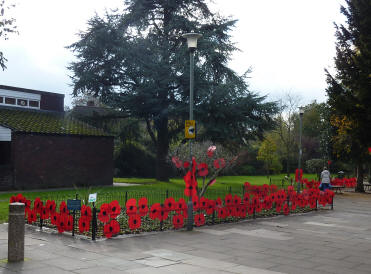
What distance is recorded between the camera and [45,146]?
994 inches

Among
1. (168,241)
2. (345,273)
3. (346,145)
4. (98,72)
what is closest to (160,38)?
(98,72)

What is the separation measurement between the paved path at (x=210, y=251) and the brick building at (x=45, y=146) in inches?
526

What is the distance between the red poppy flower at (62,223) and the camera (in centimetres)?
1075

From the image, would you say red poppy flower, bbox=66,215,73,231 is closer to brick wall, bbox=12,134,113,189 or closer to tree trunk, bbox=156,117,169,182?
brick wall, bbox=12,134,113,189

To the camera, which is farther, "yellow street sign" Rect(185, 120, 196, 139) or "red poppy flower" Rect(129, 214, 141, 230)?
"yellow street sign" Rect(185, 120, 196, 139)

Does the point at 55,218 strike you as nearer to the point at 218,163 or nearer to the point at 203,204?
the point at 203,204

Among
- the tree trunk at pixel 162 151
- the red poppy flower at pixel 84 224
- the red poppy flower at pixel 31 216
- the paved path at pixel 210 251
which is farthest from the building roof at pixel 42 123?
the red poppy flower at pixel 84 224

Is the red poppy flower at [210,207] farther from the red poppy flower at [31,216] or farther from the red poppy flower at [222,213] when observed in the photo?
the red poppy flower at [31,216]

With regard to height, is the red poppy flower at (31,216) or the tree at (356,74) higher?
the tree at (356,74)

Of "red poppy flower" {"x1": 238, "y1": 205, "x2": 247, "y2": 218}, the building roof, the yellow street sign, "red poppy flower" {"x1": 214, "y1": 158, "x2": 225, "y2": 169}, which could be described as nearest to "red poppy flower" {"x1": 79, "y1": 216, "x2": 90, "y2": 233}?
the yellow street sign

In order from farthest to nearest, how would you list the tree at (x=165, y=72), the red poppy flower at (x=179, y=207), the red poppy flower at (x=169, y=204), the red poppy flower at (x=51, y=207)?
the tree at (x=165, y=72) → the red poppy flower at (x=179, y=207) → the red poppy flower at (x=169, y=204) → the red poppy flower at (x=51, y=207)

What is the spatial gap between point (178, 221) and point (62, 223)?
10.5ft

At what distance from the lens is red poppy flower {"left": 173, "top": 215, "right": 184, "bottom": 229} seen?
11.8m

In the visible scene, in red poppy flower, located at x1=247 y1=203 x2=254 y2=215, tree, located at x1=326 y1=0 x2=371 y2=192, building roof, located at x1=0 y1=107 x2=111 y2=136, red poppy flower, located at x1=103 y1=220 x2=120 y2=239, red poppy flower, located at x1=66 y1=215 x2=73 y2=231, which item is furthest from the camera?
building roof, located at x1=0 y1=107 x2=111 y2=136
